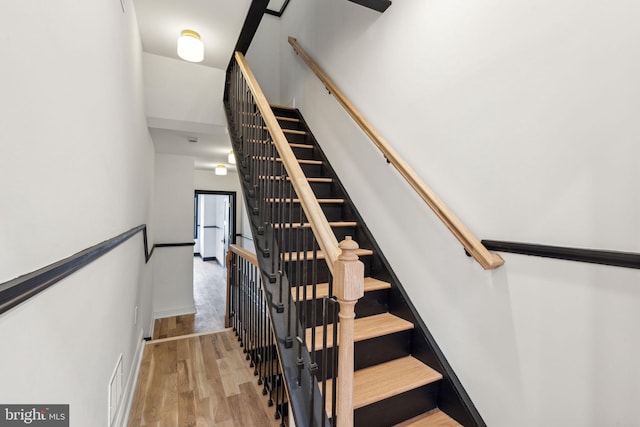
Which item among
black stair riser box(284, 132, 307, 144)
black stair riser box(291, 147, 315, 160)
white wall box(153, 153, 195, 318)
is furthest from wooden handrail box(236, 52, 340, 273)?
white wall box(153, 153, 195, 318)

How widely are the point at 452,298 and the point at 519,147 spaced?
855 mm

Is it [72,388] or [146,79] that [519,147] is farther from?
[146,79]

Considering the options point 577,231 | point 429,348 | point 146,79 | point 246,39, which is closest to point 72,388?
point 429,348

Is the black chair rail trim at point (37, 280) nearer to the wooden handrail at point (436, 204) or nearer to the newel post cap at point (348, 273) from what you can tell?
the newel post cap at point (348, 273)

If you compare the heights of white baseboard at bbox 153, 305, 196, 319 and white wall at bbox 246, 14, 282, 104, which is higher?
white wall at bbox 246, 14, 282, 104

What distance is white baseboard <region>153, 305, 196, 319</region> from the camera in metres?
4.68

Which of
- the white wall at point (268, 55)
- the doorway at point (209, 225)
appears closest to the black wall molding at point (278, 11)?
the white wall at point (268, 55)

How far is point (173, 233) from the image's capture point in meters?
4.82

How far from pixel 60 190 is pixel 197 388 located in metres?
1.87

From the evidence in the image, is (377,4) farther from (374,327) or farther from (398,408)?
(398,408)

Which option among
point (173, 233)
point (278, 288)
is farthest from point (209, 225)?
point (278, 288)

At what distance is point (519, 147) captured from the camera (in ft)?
4.40

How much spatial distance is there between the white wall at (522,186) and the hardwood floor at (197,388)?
1358 mm

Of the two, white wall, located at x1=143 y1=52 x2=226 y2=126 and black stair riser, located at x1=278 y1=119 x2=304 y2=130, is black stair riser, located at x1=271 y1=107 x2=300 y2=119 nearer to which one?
black stair riser, located at x1=278 y1=119 x2=304 y2=130
